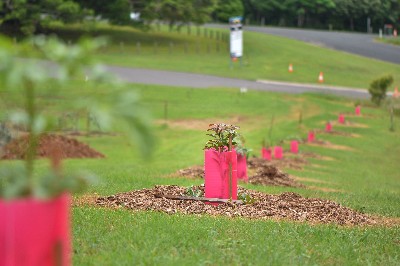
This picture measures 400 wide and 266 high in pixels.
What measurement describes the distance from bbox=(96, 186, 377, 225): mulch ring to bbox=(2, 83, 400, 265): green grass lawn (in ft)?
2.01

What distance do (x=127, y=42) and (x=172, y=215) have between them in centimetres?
5366

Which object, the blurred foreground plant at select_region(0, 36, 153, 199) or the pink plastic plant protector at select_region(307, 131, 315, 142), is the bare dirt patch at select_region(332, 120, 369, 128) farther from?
the blurred foreground plant at select_region(0, 36, 153, 199)

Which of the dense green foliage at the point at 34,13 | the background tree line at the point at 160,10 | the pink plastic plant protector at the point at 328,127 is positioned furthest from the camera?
the background tree line at the point at 160,10

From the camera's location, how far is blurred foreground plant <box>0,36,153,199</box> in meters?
5.06

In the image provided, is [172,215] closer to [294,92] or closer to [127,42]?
[294,92]

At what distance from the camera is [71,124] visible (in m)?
33.6

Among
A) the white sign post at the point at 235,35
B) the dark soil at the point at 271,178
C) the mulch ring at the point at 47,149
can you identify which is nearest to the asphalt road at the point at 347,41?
the white sign post at the point at 235,35

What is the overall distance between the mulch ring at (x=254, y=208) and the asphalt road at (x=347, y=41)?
56976mm

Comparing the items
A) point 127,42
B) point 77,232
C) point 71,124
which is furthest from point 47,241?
point 127,42

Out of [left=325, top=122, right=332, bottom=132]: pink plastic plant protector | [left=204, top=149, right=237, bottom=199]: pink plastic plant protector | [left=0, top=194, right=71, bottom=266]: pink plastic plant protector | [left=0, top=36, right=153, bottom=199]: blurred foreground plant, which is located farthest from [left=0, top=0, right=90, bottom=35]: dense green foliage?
[left=0, top=194, right=71, bottom=266]: pink plastic plant protector

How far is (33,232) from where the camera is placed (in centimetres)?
517

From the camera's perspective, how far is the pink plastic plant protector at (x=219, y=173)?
43.5 feet

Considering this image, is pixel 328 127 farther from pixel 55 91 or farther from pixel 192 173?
pixel 55 91

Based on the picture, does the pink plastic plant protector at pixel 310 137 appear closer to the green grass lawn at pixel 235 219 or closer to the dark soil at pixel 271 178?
the green grass lawn at pixel 235 219
